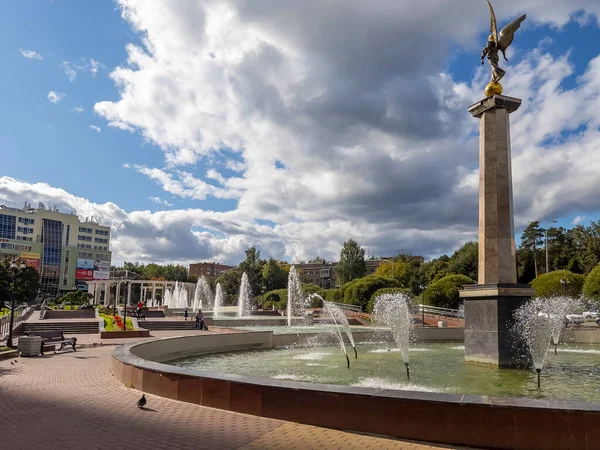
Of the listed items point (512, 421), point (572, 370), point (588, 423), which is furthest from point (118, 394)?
point (572, 370)

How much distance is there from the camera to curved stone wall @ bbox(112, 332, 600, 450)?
199 inches

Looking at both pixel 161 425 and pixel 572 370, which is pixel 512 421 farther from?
pixel 572 370

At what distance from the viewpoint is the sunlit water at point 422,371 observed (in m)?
9.31

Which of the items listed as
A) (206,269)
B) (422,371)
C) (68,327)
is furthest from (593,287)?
(206,269)

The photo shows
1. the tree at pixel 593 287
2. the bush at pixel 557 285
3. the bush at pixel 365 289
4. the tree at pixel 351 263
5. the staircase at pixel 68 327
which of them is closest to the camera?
the staircase at pixel 68 327

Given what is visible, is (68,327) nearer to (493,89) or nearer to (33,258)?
(493,89)

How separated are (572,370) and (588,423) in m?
8.22

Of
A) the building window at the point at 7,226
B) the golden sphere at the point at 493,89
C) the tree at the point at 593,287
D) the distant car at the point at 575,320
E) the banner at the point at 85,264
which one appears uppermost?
the building window at the point at 7,226

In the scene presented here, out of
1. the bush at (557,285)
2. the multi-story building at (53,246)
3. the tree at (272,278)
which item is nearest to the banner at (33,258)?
the multi-story building at (53,246)

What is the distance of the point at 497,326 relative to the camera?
12.3 m

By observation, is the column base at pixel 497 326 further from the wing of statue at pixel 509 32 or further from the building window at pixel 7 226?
the building window at pixel 7 226

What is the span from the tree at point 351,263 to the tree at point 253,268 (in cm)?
1351

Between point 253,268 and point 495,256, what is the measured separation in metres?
70.2

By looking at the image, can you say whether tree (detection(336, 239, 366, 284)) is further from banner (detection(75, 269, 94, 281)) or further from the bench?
the bench
